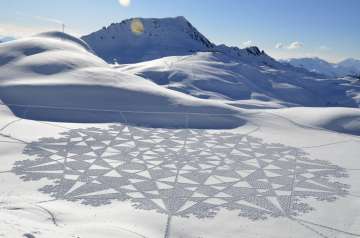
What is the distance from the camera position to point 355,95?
136m

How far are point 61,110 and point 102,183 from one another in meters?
11.8

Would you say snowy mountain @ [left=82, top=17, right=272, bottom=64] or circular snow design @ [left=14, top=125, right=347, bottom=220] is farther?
snowy mountain @ [left=82, top=17, right=272, bottom=64]

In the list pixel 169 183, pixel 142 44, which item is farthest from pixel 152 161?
pixel 142 44

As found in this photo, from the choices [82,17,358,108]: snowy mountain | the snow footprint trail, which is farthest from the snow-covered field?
[82,17,358,108]: snowy mountain

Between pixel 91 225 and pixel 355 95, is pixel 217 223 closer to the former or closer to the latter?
pixel 91 225

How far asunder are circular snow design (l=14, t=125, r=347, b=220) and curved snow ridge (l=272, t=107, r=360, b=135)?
629cm

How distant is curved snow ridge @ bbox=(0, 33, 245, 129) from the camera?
24125 mm

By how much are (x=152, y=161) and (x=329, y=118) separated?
47.9ft

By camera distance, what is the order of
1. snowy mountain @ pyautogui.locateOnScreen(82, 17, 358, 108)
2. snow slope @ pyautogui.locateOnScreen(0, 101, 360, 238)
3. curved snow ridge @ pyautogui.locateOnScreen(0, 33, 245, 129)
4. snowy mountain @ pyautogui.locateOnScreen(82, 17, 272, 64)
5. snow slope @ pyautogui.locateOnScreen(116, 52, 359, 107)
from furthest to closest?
snowy mountain @ pyautogui.locateOnScreen(82, 17, 272, 64), snowy mountain @ pyautogui.locateOnScreen(82, 17, 358, 108), snow slope @ pyautogui.locateOnScreen(116, 52, 359, 107), curved snow ridge @ pyautogui.locateOnScreen(0, 33, 245, 129), snow slope @ pyautogui.locateOnScreen(0, 101, 360, 238)

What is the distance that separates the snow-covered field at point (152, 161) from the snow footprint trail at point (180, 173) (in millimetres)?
51

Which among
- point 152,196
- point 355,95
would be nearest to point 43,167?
point 152,196

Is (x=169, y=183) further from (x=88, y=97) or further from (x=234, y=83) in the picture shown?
(x=234, y=83)

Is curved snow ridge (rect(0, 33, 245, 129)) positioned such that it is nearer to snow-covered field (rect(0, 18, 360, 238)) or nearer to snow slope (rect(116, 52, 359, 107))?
snow-covered field (rect(0, 18, 360, 238))

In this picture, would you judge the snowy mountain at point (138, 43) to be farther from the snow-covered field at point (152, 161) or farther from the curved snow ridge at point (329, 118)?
the curved snow ridge at point (329, 118)
